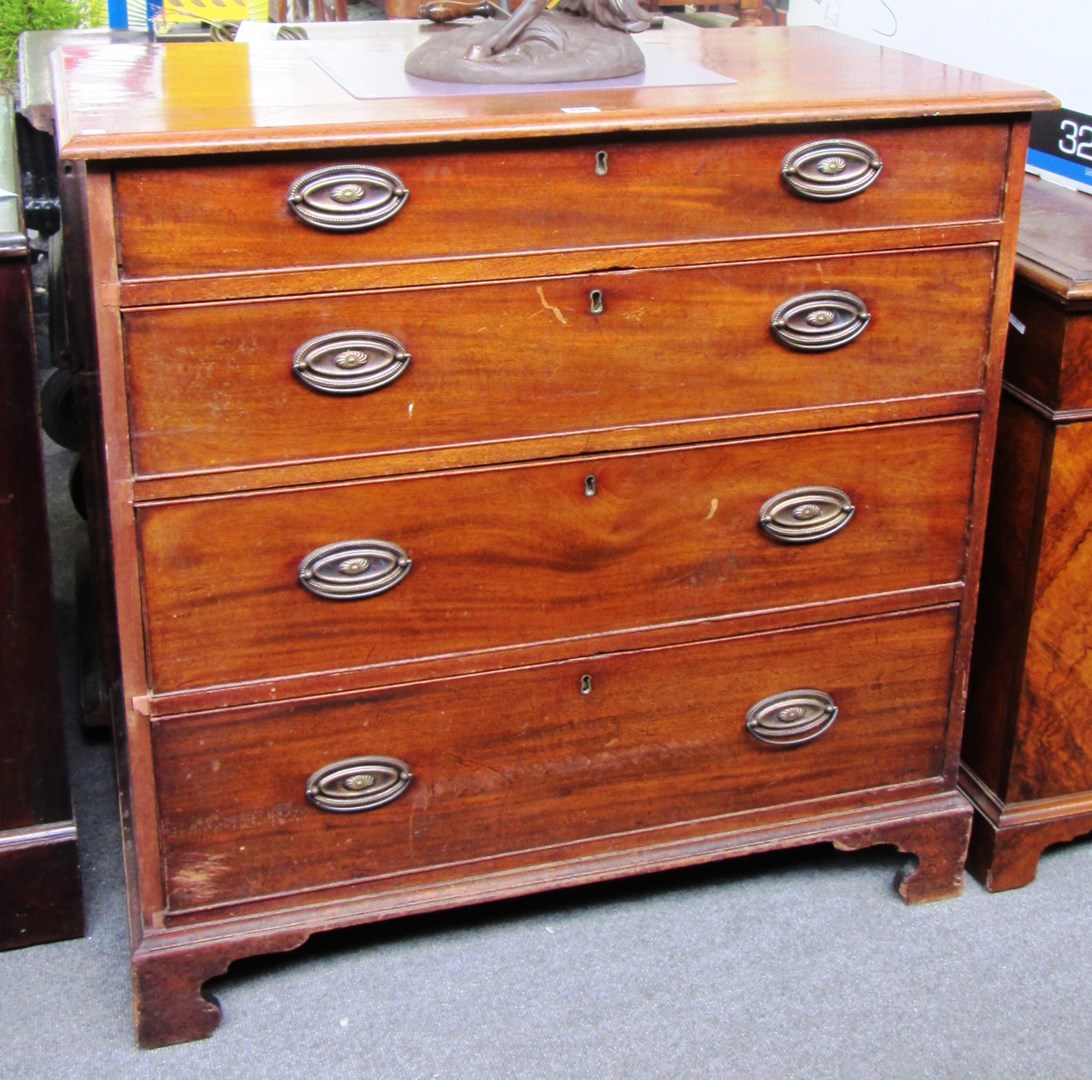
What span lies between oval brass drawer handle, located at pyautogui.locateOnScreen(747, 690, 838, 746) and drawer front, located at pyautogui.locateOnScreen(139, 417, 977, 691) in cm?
14

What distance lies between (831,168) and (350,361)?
58cm

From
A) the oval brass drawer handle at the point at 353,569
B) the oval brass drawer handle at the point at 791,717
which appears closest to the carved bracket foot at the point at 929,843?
the oval brass drawer handle at the point at 791,717

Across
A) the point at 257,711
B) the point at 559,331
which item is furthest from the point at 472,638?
the point at 559,331

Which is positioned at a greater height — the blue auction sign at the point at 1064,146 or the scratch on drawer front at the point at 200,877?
the blue auction sign at the point at 1064,146

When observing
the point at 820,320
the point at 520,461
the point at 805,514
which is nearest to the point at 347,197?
the point at 520,461

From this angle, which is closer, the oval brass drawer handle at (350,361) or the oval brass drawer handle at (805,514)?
the oval brass drawer handle at (350,361)

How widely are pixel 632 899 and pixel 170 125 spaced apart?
119cm

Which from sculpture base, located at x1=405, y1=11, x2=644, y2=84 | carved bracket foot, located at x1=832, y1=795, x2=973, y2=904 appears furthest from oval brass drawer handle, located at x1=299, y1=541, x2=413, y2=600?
carved bracket foot, located at x1=832, y1=795, x2=973, y2=904

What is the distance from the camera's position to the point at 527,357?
169 centimetres

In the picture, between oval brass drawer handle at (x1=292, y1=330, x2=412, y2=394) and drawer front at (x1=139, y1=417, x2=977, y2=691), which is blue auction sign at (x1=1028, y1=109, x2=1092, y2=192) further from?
oval brass drawer handle at (x1=292, y1=330, x2=412, y2=394)

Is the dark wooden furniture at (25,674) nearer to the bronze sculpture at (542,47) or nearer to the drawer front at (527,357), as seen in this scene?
the drawer front at (527,357)

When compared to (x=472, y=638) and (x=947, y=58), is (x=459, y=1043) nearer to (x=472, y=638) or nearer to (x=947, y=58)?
(x=472, y=638)

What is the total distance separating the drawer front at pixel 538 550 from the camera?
168 centimetres

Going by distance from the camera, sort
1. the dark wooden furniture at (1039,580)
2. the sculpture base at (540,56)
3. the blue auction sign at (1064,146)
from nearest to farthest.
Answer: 1. the sculpture base at (540,56)
2. the dark wooden furniture at (1039,580)
3. the blue auction sign at (1064,146)
